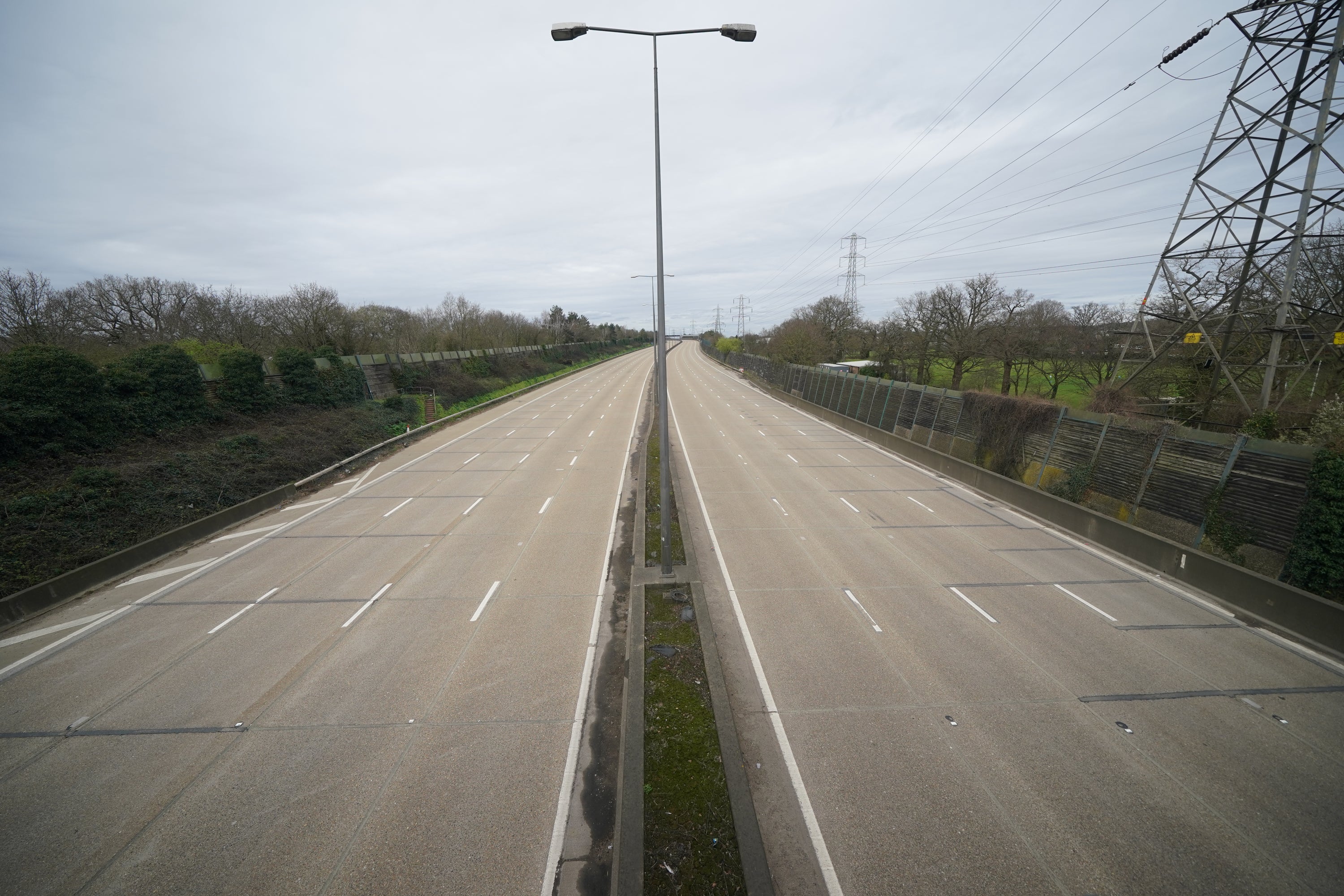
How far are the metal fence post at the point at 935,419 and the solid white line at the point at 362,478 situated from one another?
927 inches

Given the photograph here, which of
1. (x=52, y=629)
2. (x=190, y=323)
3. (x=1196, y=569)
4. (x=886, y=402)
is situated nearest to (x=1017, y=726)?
(x=1196, y=569)

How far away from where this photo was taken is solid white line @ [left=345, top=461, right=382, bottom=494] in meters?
19.9

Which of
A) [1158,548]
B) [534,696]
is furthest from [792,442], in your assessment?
[534,696]

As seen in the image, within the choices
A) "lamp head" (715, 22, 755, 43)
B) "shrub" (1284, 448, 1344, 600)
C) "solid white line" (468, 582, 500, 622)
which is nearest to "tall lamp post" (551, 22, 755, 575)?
"lamp head" (715, 22, 755, 43)

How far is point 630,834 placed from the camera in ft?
17.0

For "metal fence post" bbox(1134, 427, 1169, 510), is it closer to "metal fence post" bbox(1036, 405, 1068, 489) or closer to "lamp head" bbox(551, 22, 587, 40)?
"metal fence post" bbox(1036, 405, 1068, 489)

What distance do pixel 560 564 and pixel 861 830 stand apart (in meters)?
8.38

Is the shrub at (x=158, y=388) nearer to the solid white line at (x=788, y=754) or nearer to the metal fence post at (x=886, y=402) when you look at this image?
the solid white line at (x=788, y=754)

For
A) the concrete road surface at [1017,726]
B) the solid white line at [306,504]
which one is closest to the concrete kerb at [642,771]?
the concrete road surface at [1017,726]

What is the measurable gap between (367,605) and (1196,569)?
16885mm

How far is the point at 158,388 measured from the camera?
20109 mm

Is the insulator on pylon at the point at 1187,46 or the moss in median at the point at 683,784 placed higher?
the insulator on pylon at the point at 1187,46

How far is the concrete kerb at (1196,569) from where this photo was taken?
873cm

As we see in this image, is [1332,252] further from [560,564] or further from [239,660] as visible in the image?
[239,660]
